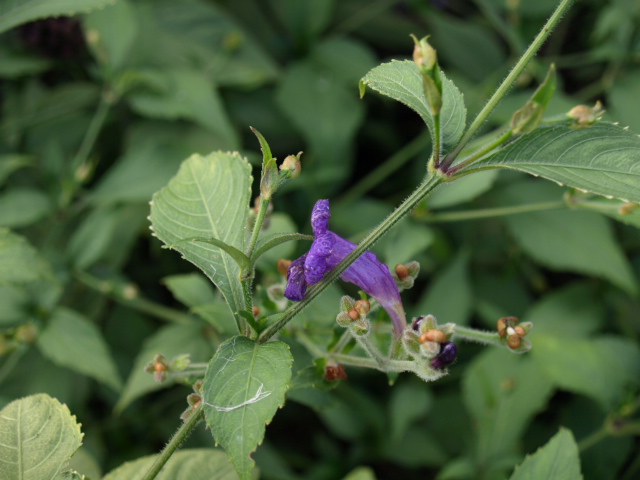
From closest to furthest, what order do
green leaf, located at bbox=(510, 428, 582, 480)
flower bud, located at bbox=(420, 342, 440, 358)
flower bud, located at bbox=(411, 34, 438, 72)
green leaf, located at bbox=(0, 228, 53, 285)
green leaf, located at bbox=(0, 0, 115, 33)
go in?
1. flower bud, located at bbox=(411, 34, 438, 72)
2. flower bud, located at bbox=(420, 342, 440, 358)
3. green leaf, located at bbox=(510, 428, 582, 480)
4. green leaf, located at bbox=(0, 228, 53, 285)
5. green leaf, located at bbox=(0, 0, 115, 33)

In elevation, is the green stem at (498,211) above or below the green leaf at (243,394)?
below

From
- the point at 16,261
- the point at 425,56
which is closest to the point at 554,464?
the point at 425,56

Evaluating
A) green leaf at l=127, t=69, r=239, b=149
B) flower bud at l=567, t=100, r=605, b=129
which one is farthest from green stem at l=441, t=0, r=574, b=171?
green leaf at l=127, t=69, r=239, b=149

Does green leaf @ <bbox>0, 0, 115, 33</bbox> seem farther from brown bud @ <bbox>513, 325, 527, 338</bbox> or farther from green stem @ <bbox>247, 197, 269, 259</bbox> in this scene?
brown bud @ <bbox>513, 325, 527, 338</bbox>

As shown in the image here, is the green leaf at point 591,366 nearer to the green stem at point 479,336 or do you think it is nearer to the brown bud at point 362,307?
the green stem at point 479,336

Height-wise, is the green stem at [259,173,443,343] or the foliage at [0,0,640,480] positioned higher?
the green stem at [259,173,443,343]

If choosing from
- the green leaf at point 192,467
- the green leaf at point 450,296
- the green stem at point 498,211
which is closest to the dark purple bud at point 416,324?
the green leaf at point 192,467

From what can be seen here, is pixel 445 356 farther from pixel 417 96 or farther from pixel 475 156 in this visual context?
pixel 417 96

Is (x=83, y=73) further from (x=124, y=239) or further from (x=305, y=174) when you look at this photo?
(x=305, y=174)
